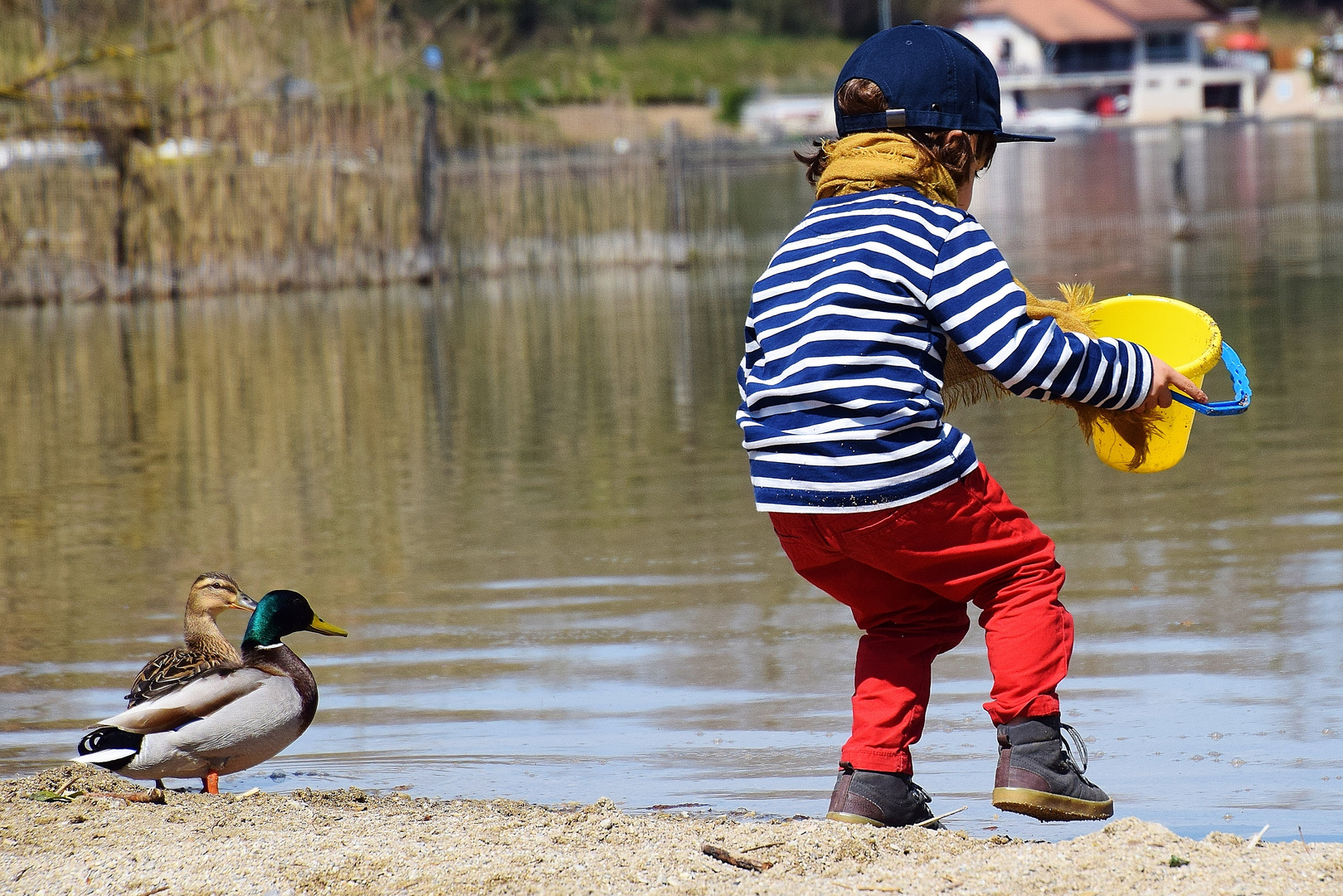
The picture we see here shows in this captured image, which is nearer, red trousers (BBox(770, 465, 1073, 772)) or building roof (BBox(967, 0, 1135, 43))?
red trousers (BBox(770, 465, 1073, 772))

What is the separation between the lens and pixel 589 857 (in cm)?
321

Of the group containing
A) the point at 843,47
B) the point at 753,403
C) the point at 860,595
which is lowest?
the point at 860,595

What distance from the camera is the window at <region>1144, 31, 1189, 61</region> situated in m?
92.6

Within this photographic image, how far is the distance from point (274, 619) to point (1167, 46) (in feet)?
315

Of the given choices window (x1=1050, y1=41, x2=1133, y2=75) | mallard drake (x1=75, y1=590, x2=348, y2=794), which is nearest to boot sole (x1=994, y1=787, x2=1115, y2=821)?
mallard drake (x1=75, y1=590, x2=348, y2=794)

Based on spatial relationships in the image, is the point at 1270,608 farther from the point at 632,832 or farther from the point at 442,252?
the point at 442,252

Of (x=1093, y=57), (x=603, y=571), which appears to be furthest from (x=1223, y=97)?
(x=603, y=571)

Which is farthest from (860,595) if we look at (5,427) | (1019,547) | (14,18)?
(14,18)

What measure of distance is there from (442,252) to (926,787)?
15976mm

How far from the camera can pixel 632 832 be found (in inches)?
134

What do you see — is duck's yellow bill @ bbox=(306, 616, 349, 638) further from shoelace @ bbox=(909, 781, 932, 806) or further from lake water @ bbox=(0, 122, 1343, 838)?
shoelace @ bbox=(909, 781, 932, 806)

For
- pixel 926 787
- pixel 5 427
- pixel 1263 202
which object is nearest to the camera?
pixel 926 787

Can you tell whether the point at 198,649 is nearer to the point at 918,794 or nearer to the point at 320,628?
the point at 320,628

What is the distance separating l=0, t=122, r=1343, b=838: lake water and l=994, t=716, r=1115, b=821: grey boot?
0.27m
